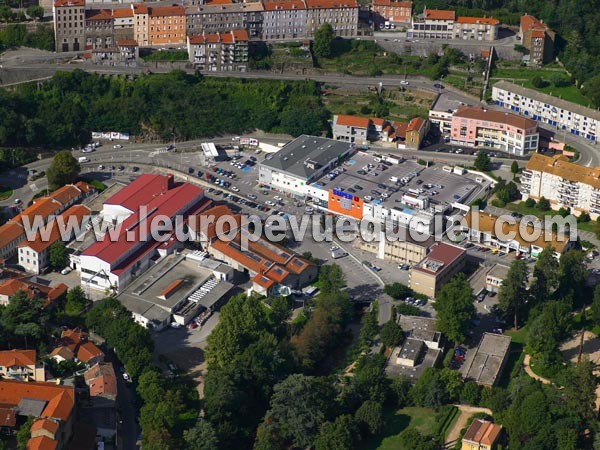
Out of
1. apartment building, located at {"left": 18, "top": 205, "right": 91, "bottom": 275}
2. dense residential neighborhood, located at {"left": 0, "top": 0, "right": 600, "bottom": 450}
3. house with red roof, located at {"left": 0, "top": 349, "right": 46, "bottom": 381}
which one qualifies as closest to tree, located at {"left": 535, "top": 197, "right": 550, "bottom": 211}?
dense residential neighborhood, located at {"left": 0, "top": 0, "right": 600, "bottom": 450}

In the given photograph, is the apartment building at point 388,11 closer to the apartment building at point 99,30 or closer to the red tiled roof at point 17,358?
the apartment building at point 99,30

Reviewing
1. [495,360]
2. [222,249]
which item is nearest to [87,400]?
[222,249]

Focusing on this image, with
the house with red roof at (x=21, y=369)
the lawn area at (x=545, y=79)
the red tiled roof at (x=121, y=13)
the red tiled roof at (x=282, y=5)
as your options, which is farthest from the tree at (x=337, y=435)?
the red tiled roof at (x=121, y=13)

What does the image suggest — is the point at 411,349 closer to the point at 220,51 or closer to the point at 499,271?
the point at 499,271

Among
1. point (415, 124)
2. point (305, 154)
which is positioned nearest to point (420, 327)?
point (305, 154)

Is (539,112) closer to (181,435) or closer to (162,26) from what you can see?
(162,26)
